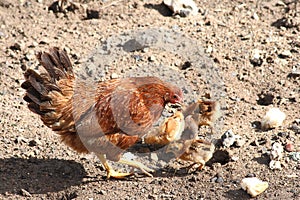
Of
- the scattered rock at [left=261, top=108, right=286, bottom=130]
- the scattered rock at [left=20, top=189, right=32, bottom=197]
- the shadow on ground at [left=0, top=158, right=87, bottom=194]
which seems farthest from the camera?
the scattered rock at [left=261, top=108, right=286, bottom=130]

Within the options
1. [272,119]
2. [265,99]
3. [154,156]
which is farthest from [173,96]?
[265,99]

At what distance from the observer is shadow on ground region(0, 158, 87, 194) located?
6578 mm

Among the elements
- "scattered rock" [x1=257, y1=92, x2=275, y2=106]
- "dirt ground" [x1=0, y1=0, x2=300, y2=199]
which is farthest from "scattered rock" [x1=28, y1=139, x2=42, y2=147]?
"scattered rock" [x1=257, y1=92, x2=275, y2=106]

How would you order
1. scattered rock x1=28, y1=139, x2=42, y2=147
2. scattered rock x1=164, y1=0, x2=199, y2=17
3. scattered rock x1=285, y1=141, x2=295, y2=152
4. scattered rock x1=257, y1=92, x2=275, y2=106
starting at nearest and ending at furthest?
scattered rock x1=285, y1=141, x2=295, y2=152, scattered rock x1=28, y1=139, x2=42, y2=147, scattered rock x1=257, y1=92, x2=275, y2=106, scattered rock x1=164, y1=0, x2=199, y2=17

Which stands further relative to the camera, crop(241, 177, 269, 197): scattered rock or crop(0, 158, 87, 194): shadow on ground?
crop(0, 158, 87, 194): shadow on ground

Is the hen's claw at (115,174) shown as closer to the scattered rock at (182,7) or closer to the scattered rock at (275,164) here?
the scattered rock at (275,164)

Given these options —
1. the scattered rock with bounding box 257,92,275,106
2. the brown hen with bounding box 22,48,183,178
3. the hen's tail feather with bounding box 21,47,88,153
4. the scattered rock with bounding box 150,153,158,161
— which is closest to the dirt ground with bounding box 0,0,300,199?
the scattered rock with bounding box 257,92,275,106

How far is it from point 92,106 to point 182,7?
9.45ft

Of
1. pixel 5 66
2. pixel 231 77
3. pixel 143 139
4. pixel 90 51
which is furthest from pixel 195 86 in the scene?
pixel 5 66

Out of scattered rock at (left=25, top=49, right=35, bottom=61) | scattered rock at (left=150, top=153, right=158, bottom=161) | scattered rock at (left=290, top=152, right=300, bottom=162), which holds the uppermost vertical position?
scattered rock at (left=25, top=49, right=35, bottom=61)

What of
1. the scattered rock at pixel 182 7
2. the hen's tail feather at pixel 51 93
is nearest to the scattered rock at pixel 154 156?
the hen's tail feather at pixel 51 93

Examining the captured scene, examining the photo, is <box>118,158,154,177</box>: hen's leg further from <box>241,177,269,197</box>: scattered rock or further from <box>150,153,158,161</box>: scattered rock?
<box>241,177,269,197</box>: scattered rock

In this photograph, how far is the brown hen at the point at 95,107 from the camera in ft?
21.5

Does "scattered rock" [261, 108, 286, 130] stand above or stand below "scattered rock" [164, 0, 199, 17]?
below
